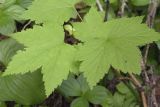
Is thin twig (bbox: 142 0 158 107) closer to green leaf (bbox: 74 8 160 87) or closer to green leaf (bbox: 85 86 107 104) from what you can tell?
green leaf (bbox: 85 86 107 104)

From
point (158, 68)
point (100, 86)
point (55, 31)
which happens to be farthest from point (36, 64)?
point (158, 68)

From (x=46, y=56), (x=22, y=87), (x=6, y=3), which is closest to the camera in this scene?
(x=46, y=56)

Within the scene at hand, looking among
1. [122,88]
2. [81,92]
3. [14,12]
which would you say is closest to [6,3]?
[14,12]

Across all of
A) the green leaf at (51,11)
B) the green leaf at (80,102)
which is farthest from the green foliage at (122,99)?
the green leaf at (51,11)

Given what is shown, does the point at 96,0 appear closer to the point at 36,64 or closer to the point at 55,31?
the point at 55,31

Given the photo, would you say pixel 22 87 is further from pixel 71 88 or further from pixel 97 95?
pixel 97 95

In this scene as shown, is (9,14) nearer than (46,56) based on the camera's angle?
No

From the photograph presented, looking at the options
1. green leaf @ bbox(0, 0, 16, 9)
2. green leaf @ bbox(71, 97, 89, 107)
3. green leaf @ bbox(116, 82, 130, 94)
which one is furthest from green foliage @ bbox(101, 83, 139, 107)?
green leaf @ bbox(0, 0, 16, 9)
